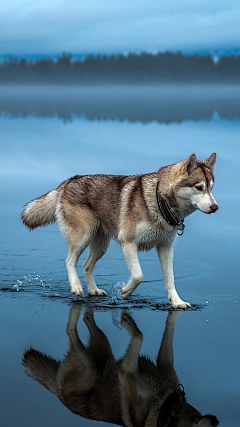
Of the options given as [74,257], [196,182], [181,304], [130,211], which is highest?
[196,182]

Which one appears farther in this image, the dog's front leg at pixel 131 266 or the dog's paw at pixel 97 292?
the dog's paw at pixel 97 292

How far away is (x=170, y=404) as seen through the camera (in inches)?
189

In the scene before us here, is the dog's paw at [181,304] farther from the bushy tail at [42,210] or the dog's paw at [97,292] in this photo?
the bushy tail at [42,210]

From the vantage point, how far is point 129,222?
24.9 feet

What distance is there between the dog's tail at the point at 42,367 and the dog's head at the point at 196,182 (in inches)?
89.7

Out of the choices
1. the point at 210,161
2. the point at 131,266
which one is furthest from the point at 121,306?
the point at 210,161

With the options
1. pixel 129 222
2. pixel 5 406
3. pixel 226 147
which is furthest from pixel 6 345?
pixel 226 147

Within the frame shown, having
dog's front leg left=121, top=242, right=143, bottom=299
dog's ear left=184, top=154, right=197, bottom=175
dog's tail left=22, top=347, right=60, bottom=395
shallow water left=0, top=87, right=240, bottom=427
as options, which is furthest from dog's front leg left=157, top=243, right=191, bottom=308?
dog's tail left=22, top=347, right=60, bottom=395

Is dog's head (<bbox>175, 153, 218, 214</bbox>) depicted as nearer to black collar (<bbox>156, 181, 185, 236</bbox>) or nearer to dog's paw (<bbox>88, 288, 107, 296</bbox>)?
black collar (<bbox>156, 181, 185, 236</bbox>)

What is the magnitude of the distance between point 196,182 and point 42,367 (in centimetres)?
261

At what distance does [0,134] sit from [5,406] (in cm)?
2649

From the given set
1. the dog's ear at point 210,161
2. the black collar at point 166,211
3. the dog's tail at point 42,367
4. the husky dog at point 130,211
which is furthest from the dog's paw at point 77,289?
the dog's tail at point 42,367

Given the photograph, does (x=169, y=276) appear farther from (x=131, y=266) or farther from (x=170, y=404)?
(x=170, y=404)

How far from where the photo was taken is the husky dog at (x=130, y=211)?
7195 millimetres
